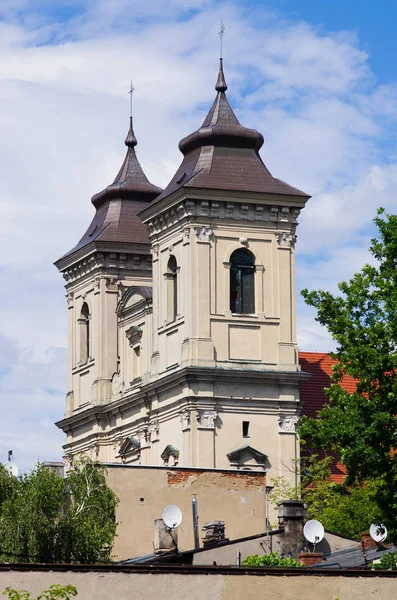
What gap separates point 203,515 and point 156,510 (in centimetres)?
152

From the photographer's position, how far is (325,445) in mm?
55094

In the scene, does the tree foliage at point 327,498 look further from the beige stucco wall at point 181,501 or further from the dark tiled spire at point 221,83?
the dark tiled spire at point 221,83

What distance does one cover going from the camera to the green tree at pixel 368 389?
54.6 meters

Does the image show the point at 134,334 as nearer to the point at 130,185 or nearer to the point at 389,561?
the point at 130,185

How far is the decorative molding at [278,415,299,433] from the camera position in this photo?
7544cm

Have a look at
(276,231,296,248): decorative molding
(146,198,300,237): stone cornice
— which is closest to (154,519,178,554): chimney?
(146,198,300,237): stone cornice

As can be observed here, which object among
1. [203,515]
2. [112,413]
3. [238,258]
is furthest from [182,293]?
[203,515]

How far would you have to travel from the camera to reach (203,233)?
75.7 meters

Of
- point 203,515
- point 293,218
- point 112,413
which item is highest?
point 293,218

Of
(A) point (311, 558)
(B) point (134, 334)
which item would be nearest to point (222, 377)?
(B) point (134, 334)

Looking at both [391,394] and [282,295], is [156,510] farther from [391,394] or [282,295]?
[282,295]

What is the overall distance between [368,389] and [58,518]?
34.9ft

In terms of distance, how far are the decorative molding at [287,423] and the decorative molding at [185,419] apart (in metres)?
3.55

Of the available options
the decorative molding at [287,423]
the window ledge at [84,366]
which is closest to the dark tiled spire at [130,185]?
the window ledge at [84,366]
